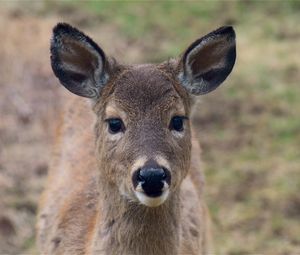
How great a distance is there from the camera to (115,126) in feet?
19.7

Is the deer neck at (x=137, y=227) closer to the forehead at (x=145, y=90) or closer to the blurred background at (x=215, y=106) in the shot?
the forehead at (x=145, y=90)

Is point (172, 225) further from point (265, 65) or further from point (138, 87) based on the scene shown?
point (265, 65)

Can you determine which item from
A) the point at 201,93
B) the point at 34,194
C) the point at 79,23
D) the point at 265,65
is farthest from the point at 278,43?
the point at 201,93

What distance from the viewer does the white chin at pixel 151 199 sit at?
560 centimetres

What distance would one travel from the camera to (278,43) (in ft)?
41.4

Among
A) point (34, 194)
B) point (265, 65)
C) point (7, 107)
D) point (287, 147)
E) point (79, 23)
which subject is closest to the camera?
point (34, 194)

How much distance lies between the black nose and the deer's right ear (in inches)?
37.7

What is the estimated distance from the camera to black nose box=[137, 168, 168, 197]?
17.9ft

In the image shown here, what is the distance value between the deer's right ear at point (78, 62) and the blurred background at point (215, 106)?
290cm

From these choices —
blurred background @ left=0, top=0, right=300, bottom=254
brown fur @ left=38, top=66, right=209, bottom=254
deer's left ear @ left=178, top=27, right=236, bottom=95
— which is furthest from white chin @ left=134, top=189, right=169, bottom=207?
blurred background @ left=0, top=0, right=300, bottom=254

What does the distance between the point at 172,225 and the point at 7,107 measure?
17.4 feet

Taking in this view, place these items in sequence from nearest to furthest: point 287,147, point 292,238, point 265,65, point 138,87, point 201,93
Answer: point 138,87
point 201,93
point 292,238
point 287,147
point 265,65

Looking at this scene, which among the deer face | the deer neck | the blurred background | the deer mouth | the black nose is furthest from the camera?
the blurred background

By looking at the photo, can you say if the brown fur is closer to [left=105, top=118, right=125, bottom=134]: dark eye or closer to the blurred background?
[left=105, top=118, right=125, bottom=134]: dark eye
